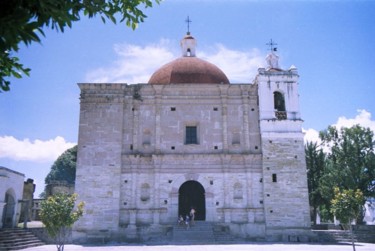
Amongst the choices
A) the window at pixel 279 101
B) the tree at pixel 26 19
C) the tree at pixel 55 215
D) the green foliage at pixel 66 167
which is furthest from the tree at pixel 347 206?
the green foliage at pixel 66 167

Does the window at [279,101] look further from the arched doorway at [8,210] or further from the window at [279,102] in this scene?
the arched doorway at [8,210]

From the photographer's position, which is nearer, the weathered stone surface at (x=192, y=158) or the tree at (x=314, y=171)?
the weathered stone surface at (x=192, y=158)

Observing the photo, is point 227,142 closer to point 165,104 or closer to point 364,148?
point 165,104

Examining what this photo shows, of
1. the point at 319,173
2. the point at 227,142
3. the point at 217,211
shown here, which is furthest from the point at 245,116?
the point at 319,173

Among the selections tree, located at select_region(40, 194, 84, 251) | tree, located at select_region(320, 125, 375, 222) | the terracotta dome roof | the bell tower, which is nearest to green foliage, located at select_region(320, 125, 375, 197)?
tree, located at select_region(320, 125, 375, 222)

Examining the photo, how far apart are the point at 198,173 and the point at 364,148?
1412 centimetres

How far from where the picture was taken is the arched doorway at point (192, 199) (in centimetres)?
2350

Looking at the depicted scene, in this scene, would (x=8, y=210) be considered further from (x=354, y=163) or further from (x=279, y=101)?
(x=354, y=163)

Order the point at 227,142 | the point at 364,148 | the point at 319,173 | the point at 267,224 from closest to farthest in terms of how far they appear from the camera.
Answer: the point at 267,224 < the point at 227,142 < the point at 364,148 < the point at 319,173

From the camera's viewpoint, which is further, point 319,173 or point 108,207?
point 319,173

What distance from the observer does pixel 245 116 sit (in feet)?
80.5

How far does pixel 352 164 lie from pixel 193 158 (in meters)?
13.1

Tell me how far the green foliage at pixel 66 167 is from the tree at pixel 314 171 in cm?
3322

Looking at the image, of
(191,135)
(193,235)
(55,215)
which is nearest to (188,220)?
(193,235)
